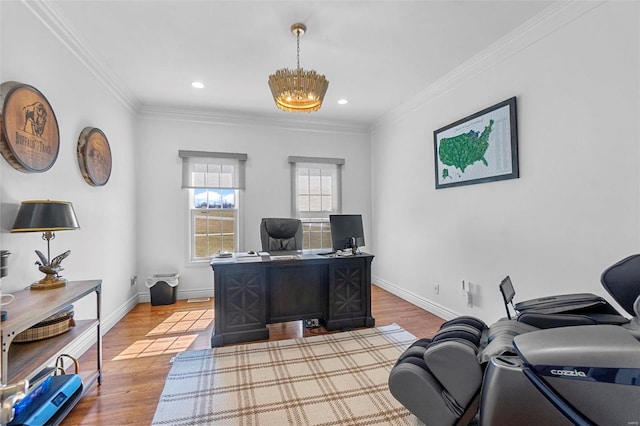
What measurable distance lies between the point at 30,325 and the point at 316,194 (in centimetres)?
390

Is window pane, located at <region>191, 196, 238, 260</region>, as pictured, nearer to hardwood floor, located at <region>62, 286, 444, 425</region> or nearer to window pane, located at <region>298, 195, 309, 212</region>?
hardwood floor, located at <region>62, 286, 444, 425</region>

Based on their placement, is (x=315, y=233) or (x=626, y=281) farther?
(x=315, y=233)

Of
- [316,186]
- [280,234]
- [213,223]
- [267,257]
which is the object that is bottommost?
[267,257]

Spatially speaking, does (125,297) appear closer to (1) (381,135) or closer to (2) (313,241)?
(2) (313,241)

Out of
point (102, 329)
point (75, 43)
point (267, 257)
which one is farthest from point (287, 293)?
point (75, 43)

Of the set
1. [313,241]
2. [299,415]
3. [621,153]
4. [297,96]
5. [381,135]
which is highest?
[381,135]

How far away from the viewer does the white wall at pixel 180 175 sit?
4.19 m

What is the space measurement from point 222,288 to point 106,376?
1.04 metres

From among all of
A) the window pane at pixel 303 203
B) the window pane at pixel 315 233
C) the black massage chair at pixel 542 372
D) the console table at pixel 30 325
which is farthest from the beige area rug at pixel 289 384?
the window pane at pixel 303 203

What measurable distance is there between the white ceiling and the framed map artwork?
639mm

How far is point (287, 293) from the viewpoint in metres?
3.05

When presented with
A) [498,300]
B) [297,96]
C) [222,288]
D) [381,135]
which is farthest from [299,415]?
[381,135]

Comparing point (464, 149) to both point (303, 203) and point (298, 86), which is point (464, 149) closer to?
point (298, 86)

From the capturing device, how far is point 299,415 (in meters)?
1.82
